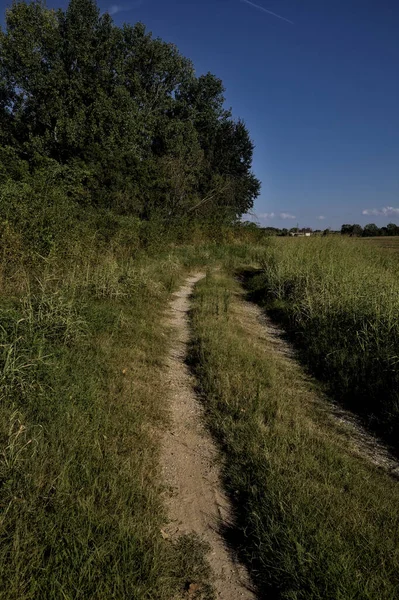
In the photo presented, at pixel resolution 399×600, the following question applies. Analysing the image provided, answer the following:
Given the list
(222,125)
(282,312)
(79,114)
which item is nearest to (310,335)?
(282,312)

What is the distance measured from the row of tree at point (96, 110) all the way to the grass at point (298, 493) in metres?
16.0

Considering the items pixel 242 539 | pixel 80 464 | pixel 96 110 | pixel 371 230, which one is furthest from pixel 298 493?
pixel 371 230

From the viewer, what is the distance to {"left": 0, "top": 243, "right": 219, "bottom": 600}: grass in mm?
Answer: 2045

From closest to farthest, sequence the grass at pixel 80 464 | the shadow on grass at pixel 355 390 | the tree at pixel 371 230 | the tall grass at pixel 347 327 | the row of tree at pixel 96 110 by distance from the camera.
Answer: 1. the grass at pixel 80 464
2. the shadow on grass at pixel 355 390
3. the tall grass at pixel 347 327
4. the row of tree at pixel 96 110
5. the tree at pixel 371 230

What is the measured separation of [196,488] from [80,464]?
1.00 metres

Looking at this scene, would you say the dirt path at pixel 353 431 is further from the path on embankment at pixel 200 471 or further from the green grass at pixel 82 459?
the green grass at pixel 82 459

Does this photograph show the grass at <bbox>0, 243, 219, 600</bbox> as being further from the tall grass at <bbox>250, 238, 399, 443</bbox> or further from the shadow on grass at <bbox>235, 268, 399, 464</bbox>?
the tall grass at <bbox>250, 238, 399, 443</bbox>

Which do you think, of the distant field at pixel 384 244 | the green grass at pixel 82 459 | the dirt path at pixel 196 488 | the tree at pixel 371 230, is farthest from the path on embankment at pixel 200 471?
the tree at pixel 371 230

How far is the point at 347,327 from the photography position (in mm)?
6449

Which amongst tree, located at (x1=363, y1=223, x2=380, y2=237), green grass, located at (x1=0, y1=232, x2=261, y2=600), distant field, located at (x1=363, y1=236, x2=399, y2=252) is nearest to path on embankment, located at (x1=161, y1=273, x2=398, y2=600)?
green grass, located at (x1=0, y1=232, x2=261, y2=600)

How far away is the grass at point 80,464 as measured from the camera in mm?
2045

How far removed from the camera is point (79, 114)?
73.6 feet

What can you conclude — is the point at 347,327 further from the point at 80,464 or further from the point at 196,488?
the point at 80,464

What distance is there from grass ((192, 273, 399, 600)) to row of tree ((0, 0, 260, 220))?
16019 mm
